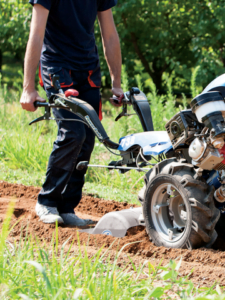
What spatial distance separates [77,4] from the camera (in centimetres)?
336

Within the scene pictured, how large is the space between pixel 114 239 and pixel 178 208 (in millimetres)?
495

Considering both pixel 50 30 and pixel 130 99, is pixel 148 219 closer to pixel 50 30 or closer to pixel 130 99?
pixel 130 99

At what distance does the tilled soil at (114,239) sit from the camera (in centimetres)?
227

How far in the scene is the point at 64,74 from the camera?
331 cm

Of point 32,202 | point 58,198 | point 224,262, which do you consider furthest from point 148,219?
point 32,202

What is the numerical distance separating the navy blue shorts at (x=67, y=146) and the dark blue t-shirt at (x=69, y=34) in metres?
0.09

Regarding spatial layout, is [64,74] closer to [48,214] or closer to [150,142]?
[150,142]

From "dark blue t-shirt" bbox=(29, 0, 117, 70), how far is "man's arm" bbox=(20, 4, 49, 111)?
0.22 metres

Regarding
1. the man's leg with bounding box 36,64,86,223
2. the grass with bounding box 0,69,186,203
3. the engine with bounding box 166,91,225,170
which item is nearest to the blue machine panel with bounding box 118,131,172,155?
the engine with bounding box 166,91,225,170

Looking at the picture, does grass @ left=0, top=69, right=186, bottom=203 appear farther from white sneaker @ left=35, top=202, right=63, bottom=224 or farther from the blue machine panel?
the blue machine panel

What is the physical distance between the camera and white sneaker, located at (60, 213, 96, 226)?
139 inches

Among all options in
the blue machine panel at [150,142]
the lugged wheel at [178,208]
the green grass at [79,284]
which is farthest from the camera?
the blue machine panel at [150,142]

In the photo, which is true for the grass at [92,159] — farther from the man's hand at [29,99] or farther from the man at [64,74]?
the man's hand at [29,99]

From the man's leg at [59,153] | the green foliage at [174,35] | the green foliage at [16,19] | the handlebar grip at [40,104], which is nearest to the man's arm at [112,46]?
the man's leg at [59,153]
